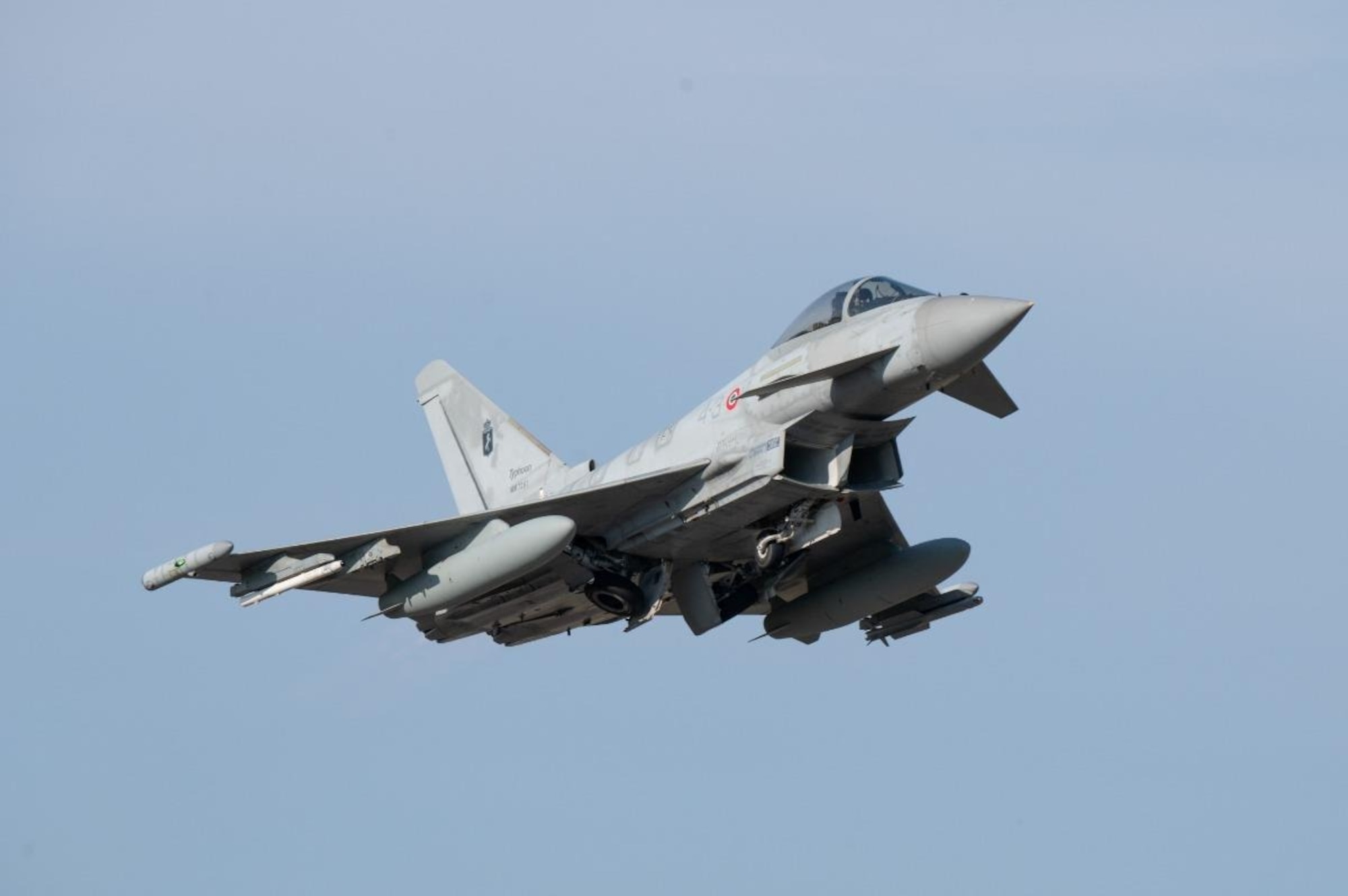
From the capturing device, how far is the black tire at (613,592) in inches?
1101

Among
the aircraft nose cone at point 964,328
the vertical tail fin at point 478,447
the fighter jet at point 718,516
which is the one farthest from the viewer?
the vertical tail fin at point 478,447

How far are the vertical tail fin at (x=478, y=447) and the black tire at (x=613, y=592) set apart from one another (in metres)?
3.05

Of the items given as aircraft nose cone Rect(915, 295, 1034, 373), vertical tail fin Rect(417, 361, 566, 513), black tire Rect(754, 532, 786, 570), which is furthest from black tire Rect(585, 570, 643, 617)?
aircraft nose cone Rect(915, 295, 1034, 373)

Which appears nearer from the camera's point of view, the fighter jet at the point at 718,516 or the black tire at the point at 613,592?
the fighter jet at the point at 718,516

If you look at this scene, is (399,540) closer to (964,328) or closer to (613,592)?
(613,592)

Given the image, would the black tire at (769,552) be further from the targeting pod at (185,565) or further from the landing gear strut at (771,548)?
the targeting pod at (185,565)

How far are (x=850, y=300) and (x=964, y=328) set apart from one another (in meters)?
1.90

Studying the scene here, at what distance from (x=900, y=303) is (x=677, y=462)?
3.50 metres

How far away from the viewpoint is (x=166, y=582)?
26.2m

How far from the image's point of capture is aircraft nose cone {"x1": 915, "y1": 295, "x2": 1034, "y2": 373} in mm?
25062

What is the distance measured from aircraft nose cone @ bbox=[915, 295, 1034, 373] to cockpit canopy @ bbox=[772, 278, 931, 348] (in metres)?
0.85

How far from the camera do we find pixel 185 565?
26047 millimetres

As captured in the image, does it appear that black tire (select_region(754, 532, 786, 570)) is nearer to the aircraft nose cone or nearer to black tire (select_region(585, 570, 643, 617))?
black tire (select_region(585, 570, 643, 617))

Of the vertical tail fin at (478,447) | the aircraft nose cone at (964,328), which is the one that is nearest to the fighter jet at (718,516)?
the aircraft nose cone at (964,328)
